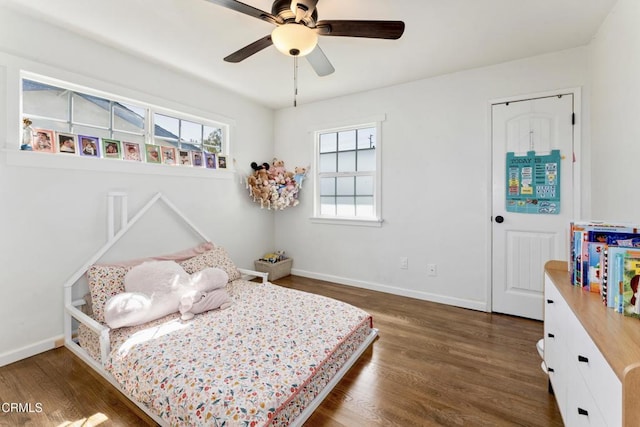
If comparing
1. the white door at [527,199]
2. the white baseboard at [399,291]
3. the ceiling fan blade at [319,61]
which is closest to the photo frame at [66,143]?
the ceiling fan blade at [319,61]

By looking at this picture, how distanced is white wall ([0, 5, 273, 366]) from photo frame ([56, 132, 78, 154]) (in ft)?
0.25

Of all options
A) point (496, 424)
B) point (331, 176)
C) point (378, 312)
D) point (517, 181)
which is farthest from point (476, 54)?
point (496, 424)

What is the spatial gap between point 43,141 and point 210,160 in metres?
1.47

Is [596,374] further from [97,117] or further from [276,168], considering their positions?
[276,168]

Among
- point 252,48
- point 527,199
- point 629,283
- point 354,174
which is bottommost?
point 629,283

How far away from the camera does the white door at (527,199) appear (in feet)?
8.32

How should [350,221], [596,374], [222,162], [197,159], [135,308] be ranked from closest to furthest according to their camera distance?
[596,374] < [135,308] < [197,159] < [222,162] < [350,221]

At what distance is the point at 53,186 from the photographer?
2168 mm

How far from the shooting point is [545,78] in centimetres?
258

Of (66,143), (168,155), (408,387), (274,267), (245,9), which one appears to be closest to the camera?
(245,9)

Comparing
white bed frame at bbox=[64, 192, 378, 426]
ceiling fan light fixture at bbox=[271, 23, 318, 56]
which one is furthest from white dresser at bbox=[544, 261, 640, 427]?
ceiling fan light fixture at bbox=[271, 23, 318, 56]

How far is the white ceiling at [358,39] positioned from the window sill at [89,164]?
99cm

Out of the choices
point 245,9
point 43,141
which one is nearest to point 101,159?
point 43,141

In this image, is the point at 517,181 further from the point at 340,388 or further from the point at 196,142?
the point at 196,142
